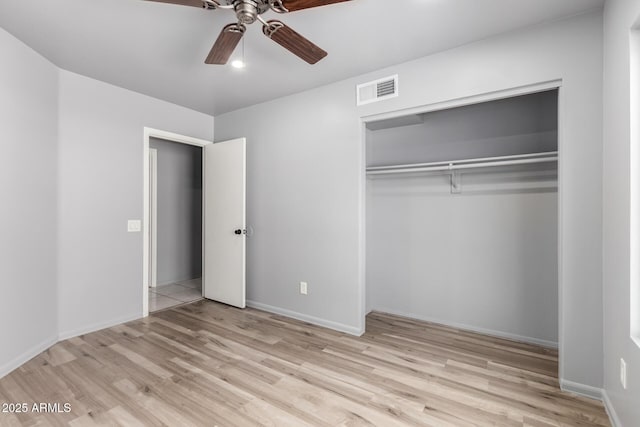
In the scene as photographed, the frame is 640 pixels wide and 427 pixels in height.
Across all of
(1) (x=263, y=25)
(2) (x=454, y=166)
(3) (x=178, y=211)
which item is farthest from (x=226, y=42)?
(3) (x=178, y=211)

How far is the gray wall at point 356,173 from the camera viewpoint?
1.94 metres

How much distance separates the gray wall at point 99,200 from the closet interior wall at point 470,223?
2.57 meters

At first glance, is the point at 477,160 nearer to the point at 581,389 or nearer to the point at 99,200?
the point at 581,389

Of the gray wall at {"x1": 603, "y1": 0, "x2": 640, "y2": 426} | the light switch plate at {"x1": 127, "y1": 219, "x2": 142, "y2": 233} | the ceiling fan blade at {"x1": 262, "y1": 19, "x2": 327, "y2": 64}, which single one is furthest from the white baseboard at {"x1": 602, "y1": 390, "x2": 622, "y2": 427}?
the light switch plate at {"x1": 127, "y1": 219, "x2": 142, "y2": 233}

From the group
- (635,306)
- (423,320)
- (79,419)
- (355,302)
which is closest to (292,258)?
(355,302)

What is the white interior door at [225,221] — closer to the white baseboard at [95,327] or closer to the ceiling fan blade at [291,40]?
the white baseboard at [95,327]

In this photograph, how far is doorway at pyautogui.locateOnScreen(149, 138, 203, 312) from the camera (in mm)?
4648

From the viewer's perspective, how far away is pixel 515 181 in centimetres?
276

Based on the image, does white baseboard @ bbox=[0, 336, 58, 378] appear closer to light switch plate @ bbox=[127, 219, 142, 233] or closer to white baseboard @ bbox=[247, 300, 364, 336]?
light switch plate @ bbox=[127, 219, 142, 233]

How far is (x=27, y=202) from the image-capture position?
2383 millimetres

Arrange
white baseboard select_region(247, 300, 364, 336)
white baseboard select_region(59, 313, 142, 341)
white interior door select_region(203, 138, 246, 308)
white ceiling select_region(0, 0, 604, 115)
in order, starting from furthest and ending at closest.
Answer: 1. white interior door select_region(203, 138, 246, 308)
2. white baseboard select_region(247, 300, 364, 336)
3. white baseboard select_region(59, 313, 142, 341)
4. white ceiling select_region(0, 0, 604, 115)

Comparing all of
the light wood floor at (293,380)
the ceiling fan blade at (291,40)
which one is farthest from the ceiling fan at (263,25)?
the light wood floor at (293,380)

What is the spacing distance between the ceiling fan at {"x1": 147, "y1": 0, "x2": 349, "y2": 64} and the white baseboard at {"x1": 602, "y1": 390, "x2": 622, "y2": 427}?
260 centimetres

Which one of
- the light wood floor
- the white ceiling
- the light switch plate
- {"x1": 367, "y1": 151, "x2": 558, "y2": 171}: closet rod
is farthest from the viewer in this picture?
the light switch plate
